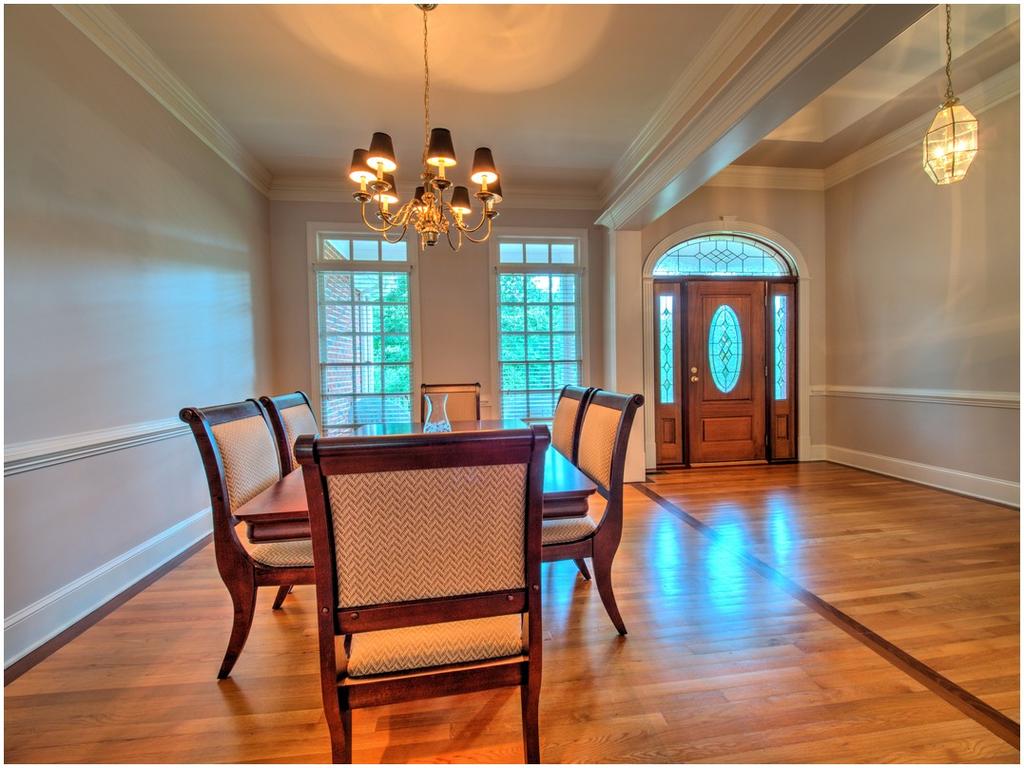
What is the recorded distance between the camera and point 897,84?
9.80 feet

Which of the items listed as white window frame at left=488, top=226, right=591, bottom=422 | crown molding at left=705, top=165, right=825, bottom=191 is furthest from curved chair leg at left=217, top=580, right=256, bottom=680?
crown molding at left=705, top=165, right=825, bottom=191

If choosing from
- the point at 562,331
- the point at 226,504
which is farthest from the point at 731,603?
the point at 562,331

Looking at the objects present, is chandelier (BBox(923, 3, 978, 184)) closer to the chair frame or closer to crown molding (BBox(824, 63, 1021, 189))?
crown molding (BBox(824, 63, 1021, 189))

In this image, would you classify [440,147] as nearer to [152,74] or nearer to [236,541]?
[236,541]

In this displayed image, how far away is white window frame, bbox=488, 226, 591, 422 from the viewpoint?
412 centimetres

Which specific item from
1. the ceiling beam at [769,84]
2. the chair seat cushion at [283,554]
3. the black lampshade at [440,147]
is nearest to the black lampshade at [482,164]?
the black lampshade at [440,147]

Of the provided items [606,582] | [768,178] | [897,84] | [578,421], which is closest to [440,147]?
[578,421]

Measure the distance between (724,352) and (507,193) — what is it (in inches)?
112

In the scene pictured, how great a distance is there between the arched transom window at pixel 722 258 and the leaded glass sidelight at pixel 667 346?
0.37m

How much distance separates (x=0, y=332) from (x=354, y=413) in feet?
8.66

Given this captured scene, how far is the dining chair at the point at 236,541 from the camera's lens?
136cm

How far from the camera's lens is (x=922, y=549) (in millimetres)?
2393

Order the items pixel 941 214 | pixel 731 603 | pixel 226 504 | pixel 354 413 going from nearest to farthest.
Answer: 1. pixel 226 504
2. pixel 731 603
3. pixel 941 214
4. pixel 354 413

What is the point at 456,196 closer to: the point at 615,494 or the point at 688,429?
the point at 615,494
